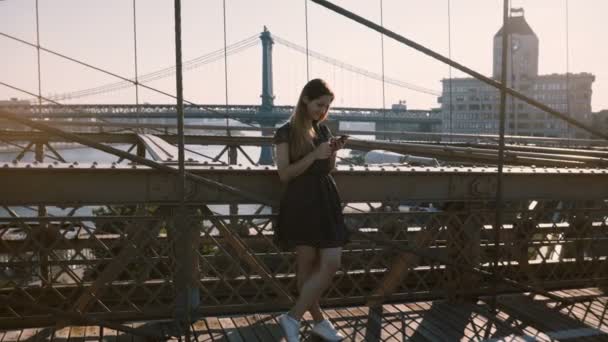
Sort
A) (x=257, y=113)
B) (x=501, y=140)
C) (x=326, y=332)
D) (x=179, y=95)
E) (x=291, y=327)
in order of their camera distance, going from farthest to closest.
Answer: (x=257, y=113), (x=501, y=140), (x=326, y=332), (x=291, y=327), (x=179, y=95)

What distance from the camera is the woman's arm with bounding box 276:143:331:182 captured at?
13.6 ft

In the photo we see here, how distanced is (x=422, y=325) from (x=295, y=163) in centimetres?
187

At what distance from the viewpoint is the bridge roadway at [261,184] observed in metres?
4.41

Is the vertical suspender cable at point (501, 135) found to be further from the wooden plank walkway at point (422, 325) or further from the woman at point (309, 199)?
the woman at point (309, 199)

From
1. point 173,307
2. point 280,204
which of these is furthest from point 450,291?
point 173,307

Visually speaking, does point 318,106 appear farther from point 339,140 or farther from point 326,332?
point 326,332

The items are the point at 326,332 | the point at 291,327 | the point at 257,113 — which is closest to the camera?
the point at 291,327

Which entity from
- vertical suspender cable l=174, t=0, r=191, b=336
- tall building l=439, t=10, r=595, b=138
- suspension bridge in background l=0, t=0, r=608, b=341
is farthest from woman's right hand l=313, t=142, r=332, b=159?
tall building l=439, t=10, r=595, b=138

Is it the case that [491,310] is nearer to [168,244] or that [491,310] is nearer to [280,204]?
[280,204]

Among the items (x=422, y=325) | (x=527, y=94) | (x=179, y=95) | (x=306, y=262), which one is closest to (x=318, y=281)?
(x=306, y=262)

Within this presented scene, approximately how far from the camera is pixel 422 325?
5172 millimetres

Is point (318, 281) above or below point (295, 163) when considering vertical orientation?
below

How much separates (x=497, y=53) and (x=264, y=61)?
147 ft

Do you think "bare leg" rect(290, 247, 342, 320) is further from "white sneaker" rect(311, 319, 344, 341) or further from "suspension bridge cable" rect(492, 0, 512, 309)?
"suspension bridge cable" rect(492, 0, 512, 309)
